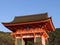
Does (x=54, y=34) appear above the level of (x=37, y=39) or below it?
above

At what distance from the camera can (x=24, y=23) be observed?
20906mm

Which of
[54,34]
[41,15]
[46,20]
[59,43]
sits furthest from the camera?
[54,34]

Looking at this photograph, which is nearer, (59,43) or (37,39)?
(37,39)

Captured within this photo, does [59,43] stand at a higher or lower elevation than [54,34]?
lower

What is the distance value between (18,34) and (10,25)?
175cm

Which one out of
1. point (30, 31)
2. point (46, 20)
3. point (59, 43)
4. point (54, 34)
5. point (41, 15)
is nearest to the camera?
point (46, 20)

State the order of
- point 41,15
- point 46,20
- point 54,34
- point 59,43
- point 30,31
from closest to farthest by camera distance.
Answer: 1. point 46,20
2. point 30,31
3. point 41,15
4. point 59,43
5. point 54,34

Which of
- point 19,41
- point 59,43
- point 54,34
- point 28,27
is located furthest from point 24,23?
point 54,34

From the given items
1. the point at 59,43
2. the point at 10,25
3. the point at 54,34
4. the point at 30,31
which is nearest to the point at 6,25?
the point at 10,25

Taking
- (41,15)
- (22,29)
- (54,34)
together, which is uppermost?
(54,34)

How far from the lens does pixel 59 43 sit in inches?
1879

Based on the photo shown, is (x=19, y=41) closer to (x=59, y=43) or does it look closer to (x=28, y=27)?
(x=28, y=27)

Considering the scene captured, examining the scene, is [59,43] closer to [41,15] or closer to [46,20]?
[41,15]

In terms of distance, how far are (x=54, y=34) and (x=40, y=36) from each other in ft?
110
